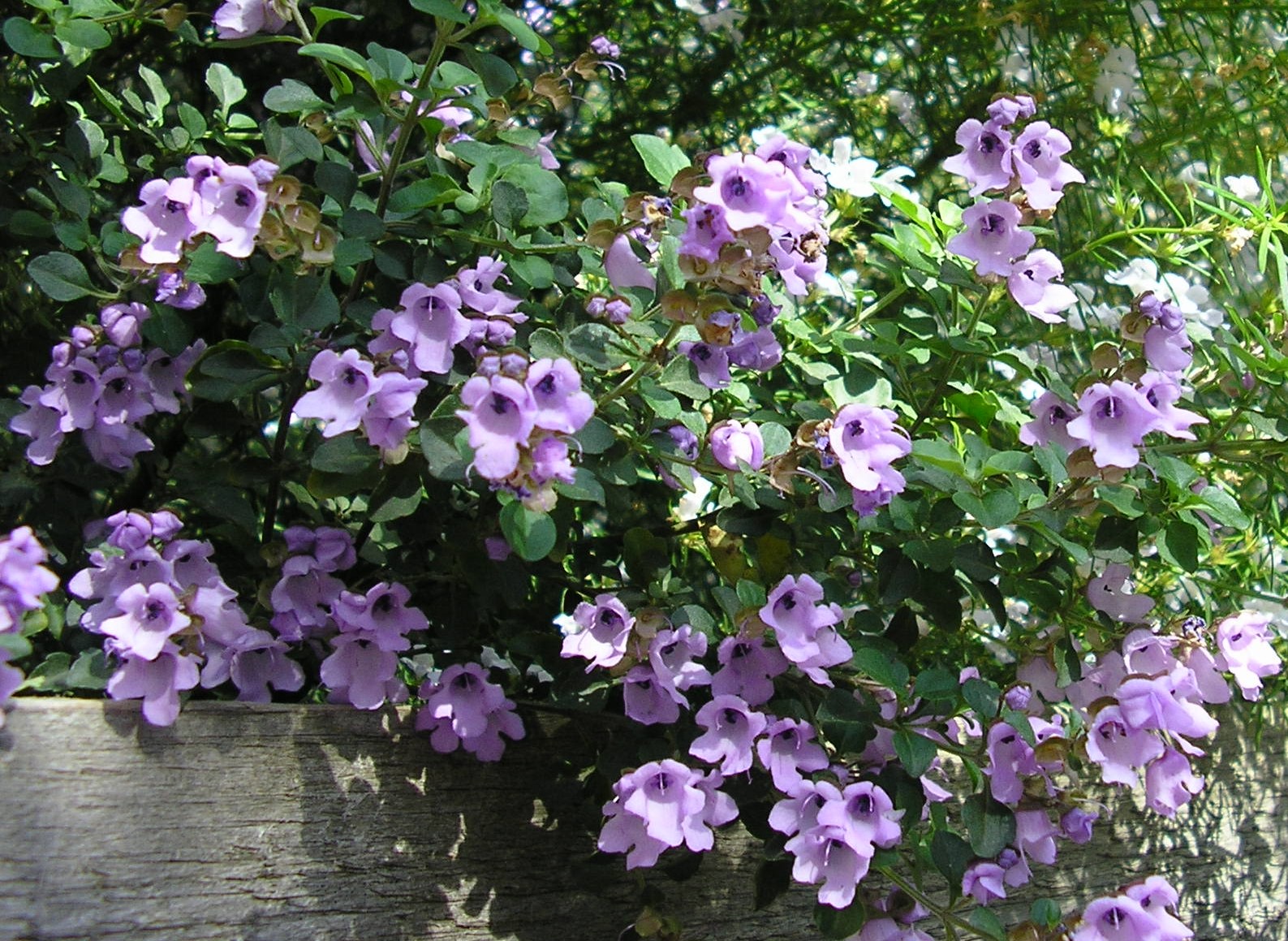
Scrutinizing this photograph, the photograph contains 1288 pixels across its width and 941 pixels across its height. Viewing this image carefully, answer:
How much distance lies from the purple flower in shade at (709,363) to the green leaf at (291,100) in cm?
30

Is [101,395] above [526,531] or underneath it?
underneath

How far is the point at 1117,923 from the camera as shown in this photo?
2.57 ft

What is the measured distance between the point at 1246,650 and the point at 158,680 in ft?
2.69

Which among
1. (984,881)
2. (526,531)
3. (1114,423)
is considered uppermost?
(1114,423)

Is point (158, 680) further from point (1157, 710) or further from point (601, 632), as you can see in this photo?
point (1157, 710)

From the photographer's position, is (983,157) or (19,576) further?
(983,157)

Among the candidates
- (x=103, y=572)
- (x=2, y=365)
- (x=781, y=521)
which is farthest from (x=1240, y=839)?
(x=2, y=365)

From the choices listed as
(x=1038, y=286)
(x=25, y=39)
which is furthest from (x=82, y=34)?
(x=1038, y=286)

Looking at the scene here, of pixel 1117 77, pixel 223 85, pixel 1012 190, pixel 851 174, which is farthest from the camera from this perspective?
pixel 1117 77

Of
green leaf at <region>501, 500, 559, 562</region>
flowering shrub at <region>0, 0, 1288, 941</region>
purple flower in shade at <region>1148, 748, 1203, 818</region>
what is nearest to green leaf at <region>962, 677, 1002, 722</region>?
flowering shrub at <region>0, 0, 1288, 941</region>

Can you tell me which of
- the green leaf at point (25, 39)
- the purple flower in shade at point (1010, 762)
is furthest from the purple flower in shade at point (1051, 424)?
the green leaf at point (25, 39)

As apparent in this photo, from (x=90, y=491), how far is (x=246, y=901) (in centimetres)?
40

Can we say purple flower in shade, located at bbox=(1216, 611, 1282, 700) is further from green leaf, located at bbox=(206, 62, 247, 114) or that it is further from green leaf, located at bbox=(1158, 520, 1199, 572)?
green leaf, located at bbox=(206, 62, 247, 114)

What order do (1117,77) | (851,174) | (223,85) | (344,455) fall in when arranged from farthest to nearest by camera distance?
(1117,77) < (851,174) < (223,85) < (344,455)
